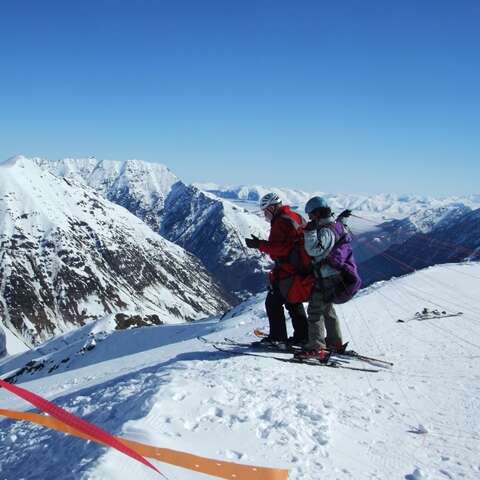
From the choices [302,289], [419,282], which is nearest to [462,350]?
[302,289]

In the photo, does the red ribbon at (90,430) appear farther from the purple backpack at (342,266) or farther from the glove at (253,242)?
the purple backpack at (342,266)

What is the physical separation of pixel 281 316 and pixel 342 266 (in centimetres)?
192

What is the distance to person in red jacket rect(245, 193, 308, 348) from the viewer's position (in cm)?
1003

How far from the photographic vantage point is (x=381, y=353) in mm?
11734

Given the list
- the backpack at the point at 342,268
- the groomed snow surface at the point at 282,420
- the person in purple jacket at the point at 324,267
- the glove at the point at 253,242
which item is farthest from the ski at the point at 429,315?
the glove at the point at 253,242

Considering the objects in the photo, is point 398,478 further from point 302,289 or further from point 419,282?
point 419,282

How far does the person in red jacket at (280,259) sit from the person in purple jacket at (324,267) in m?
0.42

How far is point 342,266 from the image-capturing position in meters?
9.98

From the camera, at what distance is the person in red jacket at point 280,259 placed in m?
10.0

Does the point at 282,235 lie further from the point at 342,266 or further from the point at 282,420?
the point at 282,420

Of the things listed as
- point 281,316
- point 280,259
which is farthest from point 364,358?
point 280,259

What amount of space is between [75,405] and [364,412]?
4.50 metres

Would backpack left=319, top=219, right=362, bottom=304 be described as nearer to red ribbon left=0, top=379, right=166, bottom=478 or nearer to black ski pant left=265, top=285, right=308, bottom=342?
black ski pant left=265, top=285, right=308, bottom=342

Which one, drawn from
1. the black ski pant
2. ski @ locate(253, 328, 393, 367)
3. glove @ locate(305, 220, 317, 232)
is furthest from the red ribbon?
ski @ locate(253, 328, 393, 367)
